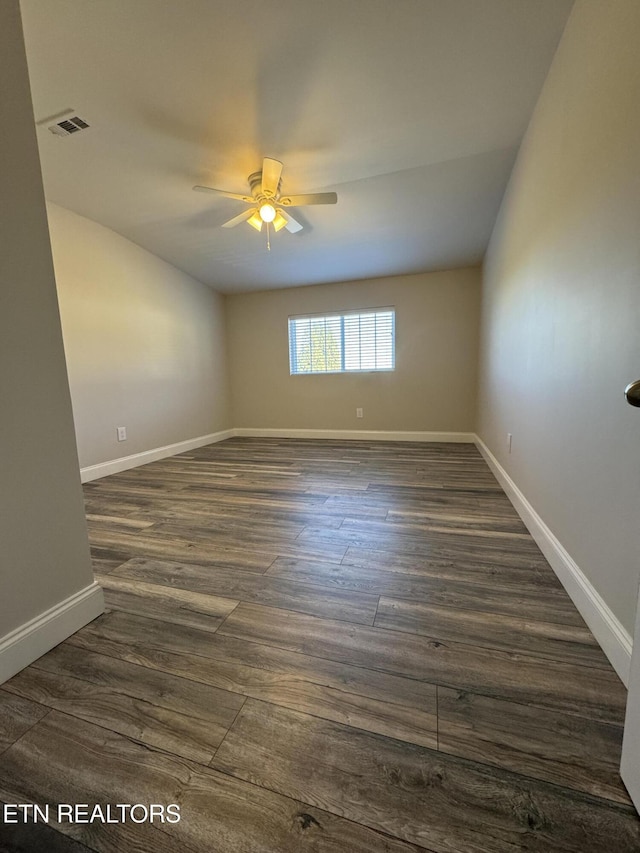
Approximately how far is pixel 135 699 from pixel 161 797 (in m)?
0.29

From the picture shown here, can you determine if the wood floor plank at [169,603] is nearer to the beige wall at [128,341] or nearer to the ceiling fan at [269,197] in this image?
the beige wall at [128,341]

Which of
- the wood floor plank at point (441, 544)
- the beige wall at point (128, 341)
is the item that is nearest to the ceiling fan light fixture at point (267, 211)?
the beige wall at point (128, 341)

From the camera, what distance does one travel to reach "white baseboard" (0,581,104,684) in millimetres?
977

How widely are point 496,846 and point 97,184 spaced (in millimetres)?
3965

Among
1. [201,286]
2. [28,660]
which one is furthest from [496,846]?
[201,286]

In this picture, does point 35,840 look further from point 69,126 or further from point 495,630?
point 69,126

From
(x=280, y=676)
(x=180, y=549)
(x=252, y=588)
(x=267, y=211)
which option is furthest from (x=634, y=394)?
(x=267, y=211)

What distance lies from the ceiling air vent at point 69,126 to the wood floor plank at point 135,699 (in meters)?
2.85

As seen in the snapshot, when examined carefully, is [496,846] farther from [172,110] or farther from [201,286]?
[201,286]

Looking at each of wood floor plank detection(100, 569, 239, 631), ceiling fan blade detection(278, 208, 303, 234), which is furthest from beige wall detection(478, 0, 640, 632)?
ceiling fan blade detection(278, 208, 303, 234)

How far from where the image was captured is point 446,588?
1.36m

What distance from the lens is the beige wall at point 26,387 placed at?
0.96m

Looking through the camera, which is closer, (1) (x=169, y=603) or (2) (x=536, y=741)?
(2) (x=536, y=741)

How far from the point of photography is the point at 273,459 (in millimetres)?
3738
